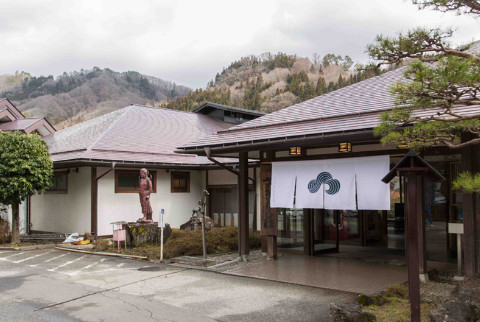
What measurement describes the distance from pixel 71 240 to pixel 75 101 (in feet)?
346

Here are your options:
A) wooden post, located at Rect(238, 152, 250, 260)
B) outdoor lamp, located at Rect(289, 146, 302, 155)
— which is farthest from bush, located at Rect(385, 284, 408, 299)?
wooden post, located at Rect(238, 152, 250, 260)

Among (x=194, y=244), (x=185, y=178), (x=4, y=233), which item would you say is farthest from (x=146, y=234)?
(x=4, y=233)

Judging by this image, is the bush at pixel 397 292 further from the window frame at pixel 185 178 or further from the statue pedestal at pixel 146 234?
the window frame at pixel 185 178

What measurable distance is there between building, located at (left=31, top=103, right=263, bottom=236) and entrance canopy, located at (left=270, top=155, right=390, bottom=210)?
633cm

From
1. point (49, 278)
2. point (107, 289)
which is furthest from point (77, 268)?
point (107, 289)

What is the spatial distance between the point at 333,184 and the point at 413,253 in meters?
4.03

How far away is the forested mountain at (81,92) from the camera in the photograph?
104375 mm

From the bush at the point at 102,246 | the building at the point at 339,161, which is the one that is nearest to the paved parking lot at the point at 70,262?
the bush at the point at 102,246

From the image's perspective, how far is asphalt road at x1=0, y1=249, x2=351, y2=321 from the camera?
6.52 meters

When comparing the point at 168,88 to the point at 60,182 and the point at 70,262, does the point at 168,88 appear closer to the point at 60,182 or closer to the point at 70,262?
the point at 60,182

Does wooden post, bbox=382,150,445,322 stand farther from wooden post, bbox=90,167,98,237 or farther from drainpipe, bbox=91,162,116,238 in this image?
wooden post, bbox=90,167,98,237

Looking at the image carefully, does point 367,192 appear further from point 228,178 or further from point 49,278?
point 228,178

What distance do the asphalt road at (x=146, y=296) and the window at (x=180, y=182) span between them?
7.20 meters

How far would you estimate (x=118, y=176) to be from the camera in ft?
53.0
